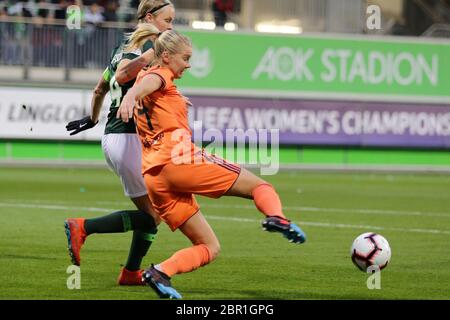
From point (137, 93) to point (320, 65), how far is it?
77.9 ft

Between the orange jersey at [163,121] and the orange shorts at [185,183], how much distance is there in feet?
0.32

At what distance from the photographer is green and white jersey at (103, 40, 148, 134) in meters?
8.81

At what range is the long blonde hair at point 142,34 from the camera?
335 inches

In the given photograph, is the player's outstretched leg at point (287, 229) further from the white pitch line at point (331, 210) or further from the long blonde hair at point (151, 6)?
the white pitch line at point (331, 210)

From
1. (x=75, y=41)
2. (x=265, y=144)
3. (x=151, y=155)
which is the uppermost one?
(x=151, y=155)

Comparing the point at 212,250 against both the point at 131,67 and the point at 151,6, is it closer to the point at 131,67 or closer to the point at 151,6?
the point at 131,67

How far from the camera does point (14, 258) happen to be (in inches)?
412

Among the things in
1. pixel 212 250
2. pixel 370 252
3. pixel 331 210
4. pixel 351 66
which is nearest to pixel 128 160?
pixel 212 250

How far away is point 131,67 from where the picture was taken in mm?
8375

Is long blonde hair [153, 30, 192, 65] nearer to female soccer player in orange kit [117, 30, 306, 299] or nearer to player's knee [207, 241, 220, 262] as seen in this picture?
female soccer player in orange kit [117, 30, 306, 299]

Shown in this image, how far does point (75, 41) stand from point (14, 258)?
19.7 m

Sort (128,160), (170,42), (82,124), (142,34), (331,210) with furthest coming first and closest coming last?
(331,210)
(82,124)
(128,160)
(142,34)
(170,42)

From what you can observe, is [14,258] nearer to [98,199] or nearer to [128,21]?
[98,199]
